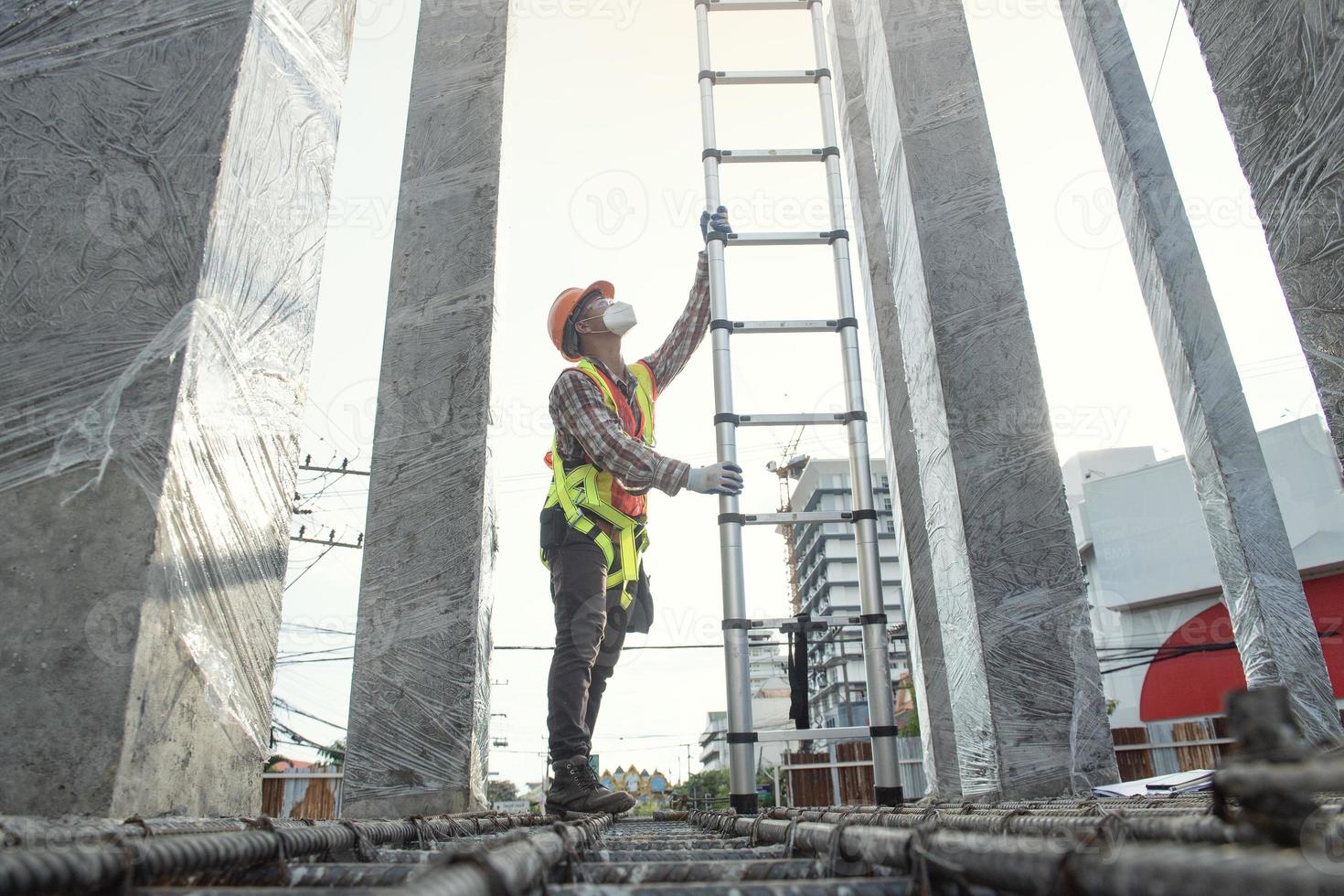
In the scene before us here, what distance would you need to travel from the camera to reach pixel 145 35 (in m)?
2.38

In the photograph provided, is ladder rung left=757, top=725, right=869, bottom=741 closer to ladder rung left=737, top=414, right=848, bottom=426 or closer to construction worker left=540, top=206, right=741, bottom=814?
construction worker left=540, top=206, right=741, bottom=814

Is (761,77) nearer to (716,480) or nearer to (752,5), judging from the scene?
(752,5)

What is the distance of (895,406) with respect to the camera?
5.56 m

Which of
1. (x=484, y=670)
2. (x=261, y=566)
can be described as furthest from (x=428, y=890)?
(x=484, y=670)

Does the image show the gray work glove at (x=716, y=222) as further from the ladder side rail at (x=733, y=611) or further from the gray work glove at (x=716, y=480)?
the gray work glove at (x=716, y=480)

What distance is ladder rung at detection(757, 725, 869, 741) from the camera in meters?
3.65

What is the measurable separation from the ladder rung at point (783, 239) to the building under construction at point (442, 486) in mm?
29

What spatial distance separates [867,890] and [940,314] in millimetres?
3238

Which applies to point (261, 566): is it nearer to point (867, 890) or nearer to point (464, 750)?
point (464, 750)

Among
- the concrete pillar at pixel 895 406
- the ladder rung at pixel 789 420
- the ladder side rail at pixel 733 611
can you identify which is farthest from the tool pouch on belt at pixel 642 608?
the concrete pillar at pixel 895 406

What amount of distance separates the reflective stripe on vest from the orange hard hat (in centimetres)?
39

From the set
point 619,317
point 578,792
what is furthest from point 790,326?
point 578,792

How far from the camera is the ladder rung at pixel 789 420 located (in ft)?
13.5

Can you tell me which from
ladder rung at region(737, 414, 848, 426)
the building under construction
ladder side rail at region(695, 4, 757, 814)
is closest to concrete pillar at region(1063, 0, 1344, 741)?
the building under construction
